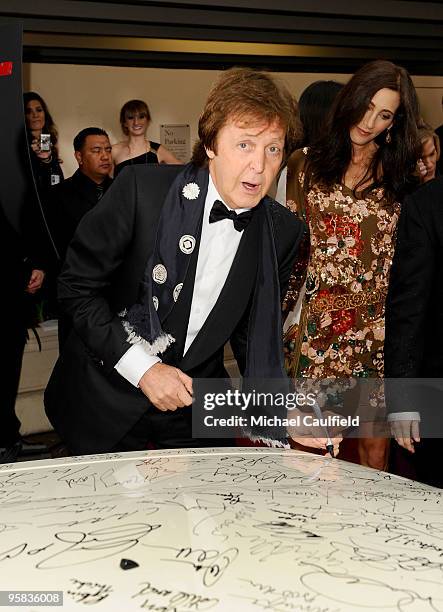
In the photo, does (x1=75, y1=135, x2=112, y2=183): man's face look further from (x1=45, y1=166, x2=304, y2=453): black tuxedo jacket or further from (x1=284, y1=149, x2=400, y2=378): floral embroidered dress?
(x1=45, y1=166, x2=304, y2=453): black tuxedo jacket

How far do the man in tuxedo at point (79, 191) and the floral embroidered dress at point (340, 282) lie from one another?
5.24 feet

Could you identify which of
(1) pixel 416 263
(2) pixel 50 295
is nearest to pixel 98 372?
(1) pixel 416 263

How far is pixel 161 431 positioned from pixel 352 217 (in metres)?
0.92

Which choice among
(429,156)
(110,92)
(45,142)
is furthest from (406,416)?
(110,92)

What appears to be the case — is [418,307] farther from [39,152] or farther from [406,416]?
[39,152]

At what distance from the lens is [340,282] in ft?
8.82

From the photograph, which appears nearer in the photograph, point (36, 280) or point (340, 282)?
point (340, 282)

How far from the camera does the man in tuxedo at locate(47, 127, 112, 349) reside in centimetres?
427

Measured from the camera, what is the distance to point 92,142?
475cm

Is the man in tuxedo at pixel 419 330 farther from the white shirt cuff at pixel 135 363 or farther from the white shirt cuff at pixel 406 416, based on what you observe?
the white shirt cuff at pixel 135 363

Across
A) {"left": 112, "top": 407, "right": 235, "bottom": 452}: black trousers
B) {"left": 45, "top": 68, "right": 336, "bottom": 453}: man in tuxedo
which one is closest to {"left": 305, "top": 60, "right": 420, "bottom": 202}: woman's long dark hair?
{"left": 45, "top": 68, "right": 336, "bottom": 453}: man in tuxedo

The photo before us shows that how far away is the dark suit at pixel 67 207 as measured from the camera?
4207 millimetres

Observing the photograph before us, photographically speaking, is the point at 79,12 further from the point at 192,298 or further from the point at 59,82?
the point at 192,298

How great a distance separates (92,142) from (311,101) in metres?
1.94
